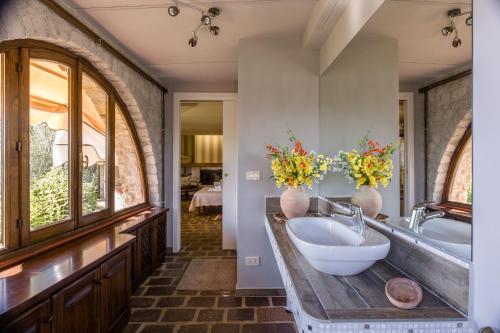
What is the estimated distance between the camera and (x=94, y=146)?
2.86 metres

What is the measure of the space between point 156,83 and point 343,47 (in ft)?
9.19

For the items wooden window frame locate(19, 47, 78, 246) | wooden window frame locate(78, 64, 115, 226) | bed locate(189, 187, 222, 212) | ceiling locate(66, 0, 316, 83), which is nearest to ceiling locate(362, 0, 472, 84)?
ceiling locate(66, 0, 316, 83)

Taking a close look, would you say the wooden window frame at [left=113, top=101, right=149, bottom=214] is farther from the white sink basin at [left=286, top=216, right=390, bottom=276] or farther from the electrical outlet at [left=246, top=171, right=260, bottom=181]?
the white sink basin at [left=286, top=216, right=390, bottom=276]

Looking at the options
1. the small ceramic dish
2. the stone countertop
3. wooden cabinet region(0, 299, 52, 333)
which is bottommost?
wooden cabinet region(0, 299, 52, 333)

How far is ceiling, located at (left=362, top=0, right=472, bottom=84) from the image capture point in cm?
103

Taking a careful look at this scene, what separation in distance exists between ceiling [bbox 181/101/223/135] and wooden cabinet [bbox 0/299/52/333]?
4.20 metres

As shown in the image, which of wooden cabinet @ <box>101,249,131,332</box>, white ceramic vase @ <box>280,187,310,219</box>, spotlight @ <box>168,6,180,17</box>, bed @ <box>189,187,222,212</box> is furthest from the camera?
bed @ <box>189,187,222,212</box>

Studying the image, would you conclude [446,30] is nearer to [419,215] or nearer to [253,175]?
[419,215]

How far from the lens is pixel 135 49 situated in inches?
124

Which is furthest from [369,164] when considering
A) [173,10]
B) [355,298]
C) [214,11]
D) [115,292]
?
[115,292]

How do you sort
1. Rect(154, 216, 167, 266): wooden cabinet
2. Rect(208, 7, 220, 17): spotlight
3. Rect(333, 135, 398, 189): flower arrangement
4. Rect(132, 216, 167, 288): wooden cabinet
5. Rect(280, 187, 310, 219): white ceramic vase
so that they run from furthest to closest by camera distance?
1. Rect(154, 216, 167, 266): wooden cabinet
2. Rect(132, 216, 167, 288): wooden cabinet
3. Rect(280, 187, 310, 219): white ceramic vase
4. Rect(208, 7, 220, 17): spotlight
5. Rect(333, 135, 398, 189): flower arrangement

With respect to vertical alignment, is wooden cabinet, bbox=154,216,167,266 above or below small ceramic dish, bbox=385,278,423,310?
below

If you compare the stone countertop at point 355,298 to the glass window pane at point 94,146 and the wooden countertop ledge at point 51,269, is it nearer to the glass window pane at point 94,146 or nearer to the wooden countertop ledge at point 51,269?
the wooden countertop ledge at point 51,269
